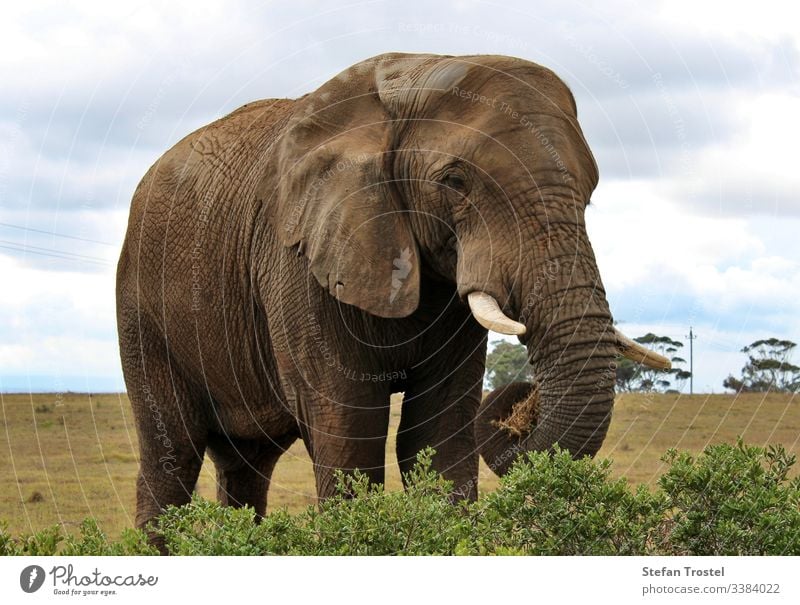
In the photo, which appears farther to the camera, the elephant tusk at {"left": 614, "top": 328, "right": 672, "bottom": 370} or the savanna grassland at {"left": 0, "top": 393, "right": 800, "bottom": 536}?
the savanna grassland at {"left": 0, "top": 393, "right": 800, "bottom": 536}

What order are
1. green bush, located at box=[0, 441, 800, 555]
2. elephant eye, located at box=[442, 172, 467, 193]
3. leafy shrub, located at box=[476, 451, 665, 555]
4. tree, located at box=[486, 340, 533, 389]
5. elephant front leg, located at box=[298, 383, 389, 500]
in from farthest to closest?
1. tree, located at box=[486, 340, 533, 389]
2. elephant front leg, located at box=[298, 383, 389, 500]
3. elephant eye, located at box=[442, 172, 467, 193]
4. leafy shrub, located at box=[476, 451, 665, 555]
5. green bush, located at box=[0, 441, 800, 555]

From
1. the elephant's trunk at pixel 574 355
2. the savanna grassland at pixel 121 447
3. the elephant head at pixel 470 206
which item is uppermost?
the elephant head at pixel 470 206

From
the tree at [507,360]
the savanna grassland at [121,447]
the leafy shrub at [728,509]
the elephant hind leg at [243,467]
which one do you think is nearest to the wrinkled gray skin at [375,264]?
the elephant hind leg at [243,467]

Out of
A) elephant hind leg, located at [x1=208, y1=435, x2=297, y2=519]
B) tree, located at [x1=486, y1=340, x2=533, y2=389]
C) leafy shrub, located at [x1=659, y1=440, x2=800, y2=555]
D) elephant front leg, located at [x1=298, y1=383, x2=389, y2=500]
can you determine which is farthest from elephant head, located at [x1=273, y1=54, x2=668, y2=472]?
tree, located at [x1=486, y1=340, x2=533, y2=389]

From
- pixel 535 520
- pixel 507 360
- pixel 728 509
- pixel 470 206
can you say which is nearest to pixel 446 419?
pixel 470 206

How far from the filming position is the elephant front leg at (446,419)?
880cm

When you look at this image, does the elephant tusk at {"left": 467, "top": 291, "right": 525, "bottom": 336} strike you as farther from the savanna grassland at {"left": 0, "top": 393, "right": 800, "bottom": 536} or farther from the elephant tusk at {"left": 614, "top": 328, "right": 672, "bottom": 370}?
the savanna grassland at {"left": 0, "top": 393, "right": 800, "bottom": 536}

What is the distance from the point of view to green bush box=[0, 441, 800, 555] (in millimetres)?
6551

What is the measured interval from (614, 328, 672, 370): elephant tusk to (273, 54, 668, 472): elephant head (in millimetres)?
13

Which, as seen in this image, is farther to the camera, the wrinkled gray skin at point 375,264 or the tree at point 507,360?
the tree at point 507,360

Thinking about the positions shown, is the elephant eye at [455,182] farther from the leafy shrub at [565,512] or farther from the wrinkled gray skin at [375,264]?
the leafy shrub at [565,512]

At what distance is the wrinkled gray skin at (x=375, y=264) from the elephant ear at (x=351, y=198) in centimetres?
1

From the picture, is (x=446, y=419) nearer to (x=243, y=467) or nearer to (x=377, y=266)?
(x=377, y=266)

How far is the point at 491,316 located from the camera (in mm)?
Result: 7227
